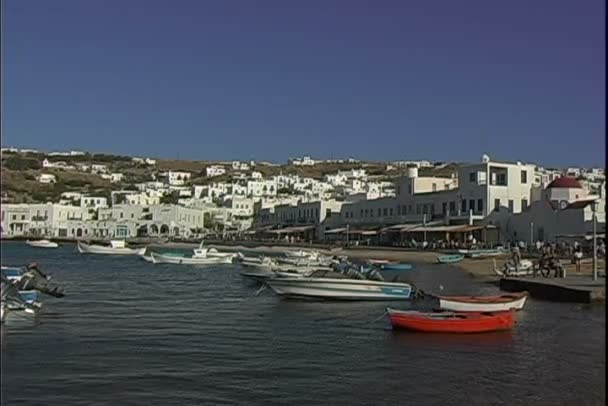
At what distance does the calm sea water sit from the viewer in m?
11.7

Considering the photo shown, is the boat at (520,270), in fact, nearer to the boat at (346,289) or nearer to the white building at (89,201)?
the boat at (346,289)

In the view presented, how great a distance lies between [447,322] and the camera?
18.4 metres

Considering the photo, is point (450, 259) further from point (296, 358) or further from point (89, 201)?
point (296, 358)

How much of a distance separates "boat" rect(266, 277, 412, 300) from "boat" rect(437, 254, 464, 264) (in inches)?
1184

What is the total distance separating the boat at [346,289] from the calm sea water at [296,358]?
1.06 m

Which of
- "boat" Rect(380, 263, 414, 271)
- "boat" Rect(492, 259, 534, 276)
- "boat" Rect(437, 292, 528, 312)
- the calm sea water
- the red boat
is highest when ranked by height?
"boat" Rect(492, 259, 534, 276)

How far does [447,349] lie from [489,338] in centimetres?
232

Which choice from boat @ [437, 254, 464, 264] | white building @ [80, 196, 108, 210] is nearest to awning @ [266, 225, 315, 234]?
boat @ [437, 254, 464, 264]

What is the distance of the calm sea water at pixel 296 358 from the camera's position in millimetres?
11650

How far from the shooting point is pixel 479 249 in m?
63.3

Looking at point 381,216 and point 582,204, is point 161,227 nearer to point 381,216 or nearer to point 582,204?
point 381,216

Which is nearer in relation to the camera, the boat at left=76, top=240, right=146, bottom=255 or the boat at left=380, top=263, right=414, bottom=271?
the boat at left=380, top=263, right=414, bottom=271

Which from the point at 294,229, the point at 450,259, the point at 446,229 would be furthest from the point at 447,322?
the point at 294,229

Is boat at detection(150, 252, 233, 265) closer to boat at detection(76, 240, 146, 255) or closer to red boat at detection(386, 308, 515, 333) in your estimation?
boat at detection(76, 240, 146, 255)
